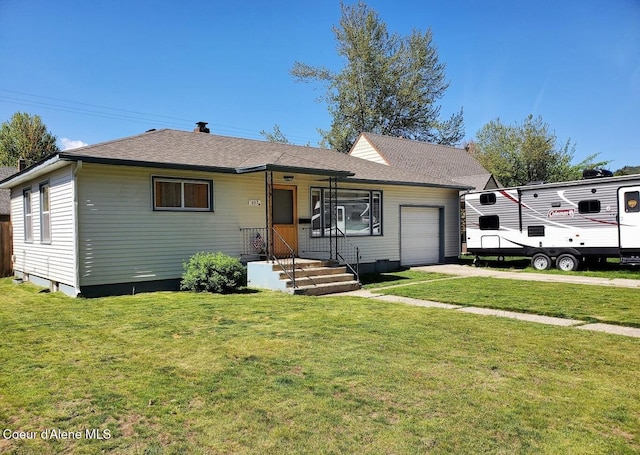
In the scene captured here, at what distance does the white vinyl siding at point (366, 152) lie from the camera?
21.2m

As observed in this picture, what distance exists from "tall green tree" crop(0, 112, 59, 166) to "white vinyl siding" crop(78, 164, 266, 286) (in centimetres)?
3152

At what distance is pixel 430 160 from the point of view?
2278cm

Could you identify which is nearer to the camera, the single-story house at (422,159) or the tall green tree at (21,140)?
the single-story house at (422,159)

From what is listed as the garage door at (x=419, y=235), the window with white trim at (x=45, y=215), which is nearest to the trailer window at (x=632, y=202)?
the garage door at (x=419, y=235)

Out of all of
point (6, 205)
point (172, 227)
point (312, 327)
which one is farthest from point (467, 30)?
point (6, 205)

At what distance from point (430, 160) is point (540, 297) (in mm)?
14272

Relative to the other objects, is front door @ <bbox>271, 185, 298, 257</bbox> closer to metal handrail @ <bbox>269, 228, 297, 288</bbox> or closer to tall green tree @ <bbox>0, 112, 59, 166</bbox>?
metal handrail @ <bbox>269, 228, 297, 288</bbox>

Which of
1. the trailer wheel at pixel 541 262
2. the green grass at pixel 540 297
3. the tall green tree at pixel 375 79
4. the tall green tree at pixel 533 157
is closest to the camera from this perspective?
the green grass at pixel 540 297

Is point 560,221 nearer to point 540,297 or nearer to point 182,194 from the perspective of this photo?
point 540,297

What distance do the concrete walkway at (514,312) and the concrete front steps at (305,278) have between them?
1.32ft

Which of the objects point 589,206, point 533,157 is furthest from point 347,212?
point 533,157

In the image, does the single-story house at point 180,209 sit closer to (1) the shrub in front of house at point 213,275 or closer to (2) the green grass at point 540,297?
(1) the shrub in front of house at point 213,275

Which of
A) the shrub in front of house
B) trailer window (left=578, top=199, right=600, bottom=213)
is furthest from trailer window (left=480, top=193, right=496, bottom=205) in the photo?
the shrub in front of house

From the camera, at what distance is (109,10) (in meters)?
14.0
